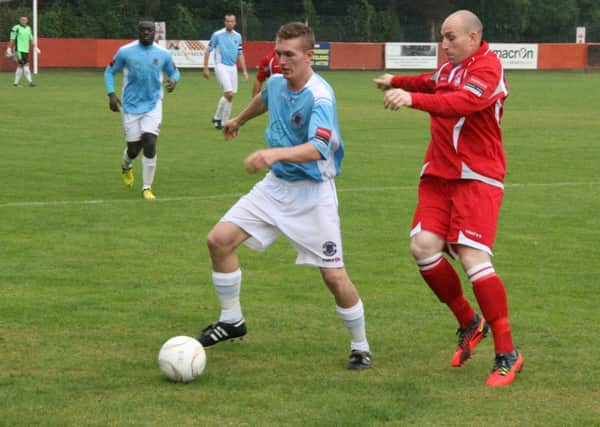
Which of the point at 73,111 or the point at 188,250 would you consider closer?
the point at 188,250

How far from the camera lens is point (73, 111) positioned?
2627 centimetres

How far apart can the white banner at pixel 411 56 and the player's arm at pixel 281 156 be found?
4855 cm

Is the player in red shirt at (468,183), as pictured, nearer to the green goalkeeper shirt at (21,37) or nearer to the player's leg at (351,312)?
the player's leg at (351,312)

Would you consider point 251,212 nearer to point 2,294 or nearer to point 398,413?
point 398,413

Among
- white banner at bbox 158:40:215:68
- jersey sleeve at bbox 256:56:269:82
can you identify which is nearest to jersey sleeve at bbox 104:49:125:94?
jersey sleeve at bbox 256:56:269:82

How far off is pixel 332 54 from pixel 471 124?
4714 cm

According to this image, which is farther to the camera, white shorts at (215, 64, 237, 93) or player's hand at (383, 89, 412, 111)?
white shorts at (215, 64, 237, 93)

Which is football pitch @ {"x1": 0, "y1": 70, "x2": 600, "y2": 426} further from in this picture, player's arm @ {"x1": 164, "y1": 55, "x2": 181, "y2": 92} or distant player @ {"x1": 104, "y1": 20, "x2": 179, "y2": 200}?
player's arm @ {"x1": 164, "y1": 55, "x2": 181, "y2": 92}

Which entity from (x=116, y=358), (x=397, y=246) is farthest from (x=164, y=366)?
(x=397, y=246)

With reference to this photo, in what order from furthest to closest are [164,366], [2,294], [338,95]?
1. [338,95]
2. [2,294]
3. [164,366]

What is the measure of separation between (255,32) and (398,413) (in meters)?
52.9

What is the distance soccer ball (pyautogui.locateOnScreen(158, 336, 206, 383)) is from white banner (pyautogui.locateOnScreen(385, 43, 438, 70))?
1915 inches

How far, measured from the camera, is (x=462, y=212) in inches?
252

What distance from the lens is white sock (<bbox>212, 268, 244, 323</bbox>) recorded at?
685 cm
